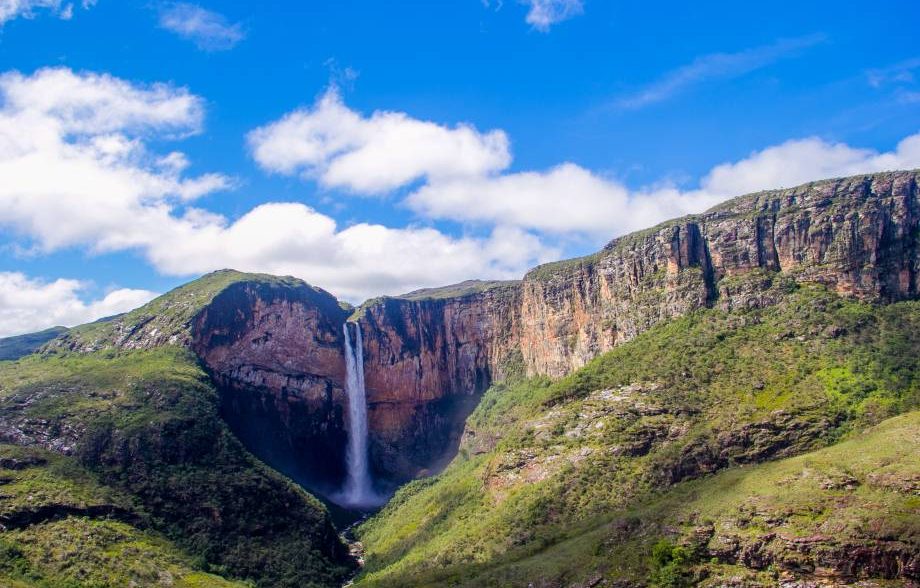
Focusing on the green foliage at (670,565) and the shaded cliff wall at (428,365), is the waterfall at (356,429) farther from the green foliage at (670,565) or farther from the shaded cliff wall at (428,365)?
the green foliage at (670,565)

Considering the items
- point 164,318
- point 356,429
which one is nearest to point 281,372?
point 356,429

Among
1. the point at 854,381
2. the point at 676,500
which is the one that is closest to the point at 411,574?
the point at 676,500

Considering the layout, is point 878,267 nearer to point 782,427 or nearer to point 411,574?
point 782,427

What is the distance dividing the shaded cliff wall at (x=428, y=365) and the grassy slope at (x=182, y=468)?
1647 inches

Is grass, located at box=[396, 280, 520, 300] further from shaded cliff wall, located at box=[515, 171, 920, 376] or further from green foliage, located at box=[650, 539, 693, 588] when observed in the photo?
green foliage, located at box=[650, 539, 693, 588]

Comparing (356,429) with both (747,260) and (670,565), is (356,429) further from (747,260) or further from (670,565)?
(670,565)

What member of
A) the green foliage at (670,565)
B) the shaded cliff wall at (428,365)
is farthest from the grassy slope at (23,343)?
the green foliage at (670,565)

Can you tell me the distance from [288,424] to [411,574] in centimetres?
6333

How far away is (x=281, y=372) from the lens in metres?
133

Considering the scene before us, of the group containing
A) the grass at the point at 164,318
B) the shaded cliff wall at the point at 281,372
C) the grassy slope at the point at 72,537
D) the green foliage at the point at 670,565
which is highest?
the grass at the point at 164,318

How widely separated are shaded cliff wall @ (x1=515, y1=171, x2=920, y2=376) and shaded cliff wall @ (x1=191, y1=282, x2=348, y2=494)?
47.1 metres

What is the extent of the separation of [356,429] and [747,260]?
8302 cm

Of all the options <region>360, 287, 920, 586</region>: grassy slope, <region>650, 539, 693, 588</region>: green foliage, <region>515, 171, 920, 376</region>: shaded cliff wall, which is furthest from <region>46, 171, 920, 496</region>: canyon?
<region>650, 539, 693, 588</region>: green foliage

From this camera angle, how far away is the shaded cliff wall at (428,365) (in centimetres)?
14125
